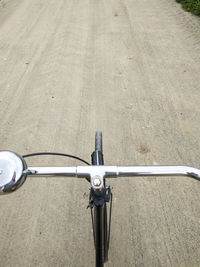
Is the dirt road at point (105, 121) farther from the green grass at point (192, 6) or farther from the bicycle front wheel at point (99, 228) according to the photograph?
the bicycle front wheel at point (99, 228)

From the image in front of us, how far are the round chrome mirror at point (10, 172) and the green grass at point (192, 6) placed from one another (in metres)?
7.34

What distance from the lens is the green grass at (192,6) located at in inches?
268

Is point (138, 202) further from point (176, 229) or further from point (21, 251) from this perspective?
point (21, 251)

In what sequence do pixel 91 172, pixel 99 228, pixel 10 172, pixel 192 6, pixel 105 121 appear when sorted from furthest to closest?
pixel 192 6 → pixel 105 121 → pixel 99 228 → pixel 91 172 → pixel 10 172

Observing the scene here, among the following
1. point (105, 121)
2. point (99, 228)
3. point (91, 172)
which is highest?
point (91, 172)

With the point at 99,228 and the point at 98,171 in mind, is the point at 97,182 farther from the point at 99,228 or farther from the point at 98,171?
the point at 99,228

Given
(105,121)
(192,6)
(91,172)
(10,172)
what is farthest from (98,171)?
(192,6)

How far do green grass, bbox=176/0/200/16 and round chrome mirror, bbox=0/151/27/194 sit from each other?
289 inches

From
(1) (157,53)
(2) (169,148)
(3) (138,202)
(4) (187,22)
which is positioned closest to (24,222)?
(3) (138,202)

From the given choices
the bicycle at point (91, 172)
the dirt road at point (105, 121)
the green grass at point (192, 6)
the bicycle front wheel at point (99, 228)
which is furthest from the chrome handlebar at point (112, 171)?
the green grass at point (192, 6)

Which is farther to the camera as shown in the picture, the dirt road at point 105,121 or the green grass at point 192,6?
the green grass at point 192,6

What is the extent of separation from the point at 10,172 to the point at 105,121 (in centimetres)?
285

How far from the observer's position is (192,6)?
7.12m

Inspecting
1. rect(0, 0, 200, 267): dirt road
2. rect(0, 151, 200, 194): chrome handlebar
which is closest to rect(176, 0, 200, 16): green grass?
rect(0, 0, 200, 267): dirt road
